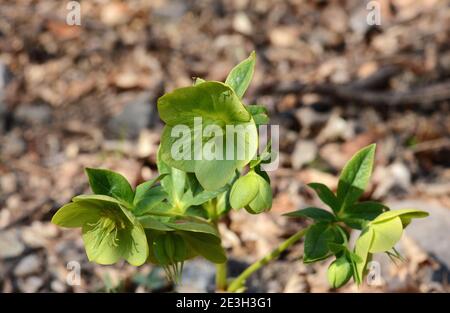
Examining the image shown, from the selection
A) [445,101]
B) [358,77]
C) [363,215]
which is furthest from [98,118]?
[363,215]

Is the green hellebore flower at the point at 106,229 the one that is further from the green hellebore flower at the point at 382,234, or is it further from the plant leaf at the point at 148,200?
the green hellebore flower at the point at 382,234

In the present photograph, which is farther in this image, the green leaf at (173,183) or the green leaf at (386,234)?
the green leaf at (173,183)

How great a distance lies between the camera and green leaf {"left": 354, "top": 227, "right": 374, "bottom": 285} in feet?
4.04

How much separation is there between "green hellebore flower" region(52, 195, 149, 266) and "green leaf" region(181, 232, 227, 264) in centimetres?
10

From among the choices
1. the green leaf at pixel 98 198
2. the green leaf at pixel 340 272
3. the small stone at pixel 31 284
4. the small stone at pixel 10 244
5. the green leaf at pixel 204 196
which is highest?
the green leaf at pixel 98 198

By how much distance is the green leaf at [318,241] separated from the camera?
129cm

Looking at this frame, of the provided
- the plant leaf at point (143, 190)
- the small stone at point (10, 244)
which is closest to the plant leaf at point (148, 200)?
the plant leaf at point (143, 190)

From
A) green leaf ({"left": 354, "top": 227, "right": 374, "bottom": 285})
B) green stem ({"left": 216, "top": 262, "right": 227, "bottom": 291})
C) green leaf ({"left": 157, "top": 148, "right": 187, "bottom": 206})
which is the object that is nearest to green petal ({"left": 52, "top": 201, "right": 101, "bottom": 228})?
green leaf ({"left": 157, "top": 148, "right": 187, "bottom": 206})

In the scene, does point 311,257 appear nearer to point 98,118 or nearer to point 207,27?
Result: point 98,118

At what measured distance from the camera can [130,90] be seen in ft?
9.29

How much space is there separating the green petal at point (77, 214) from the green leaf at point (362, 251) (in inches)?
19.6

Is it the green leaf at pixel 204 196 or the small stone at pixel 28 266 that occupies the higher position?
the green leaf at pixel 204 196

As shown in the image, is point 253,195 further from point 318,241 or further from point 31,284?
point 31,284

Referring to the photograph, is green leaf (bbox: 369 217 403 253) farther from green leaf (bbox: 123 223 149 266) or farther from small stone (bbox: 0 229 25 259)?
small stone (bbox: 0 229 25 259)
